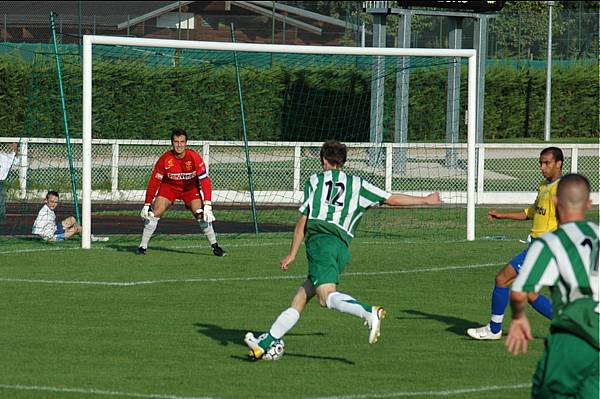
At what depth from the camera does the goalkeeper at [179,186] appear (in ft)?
53.9

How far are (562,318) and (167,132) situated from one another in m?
25.1

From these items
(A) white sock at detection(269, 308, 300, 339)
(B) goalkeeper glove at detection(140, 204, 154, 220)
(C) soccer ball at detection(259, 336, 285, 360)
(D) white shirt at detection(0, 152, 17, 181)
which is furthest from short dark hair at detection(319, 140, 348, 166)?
(D) white shirt at detection(0, 152, 17, 181)

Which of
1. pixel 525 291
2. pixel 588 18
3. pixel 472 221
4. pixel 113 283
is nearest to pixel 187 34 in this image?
pixel 588 18

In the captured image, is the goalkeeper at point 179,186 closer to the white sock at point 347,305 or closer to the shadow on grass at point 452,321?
the shadow on grass at point 452,321

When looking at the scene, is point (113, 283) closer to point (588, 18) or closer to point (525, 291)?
point (525, 291)

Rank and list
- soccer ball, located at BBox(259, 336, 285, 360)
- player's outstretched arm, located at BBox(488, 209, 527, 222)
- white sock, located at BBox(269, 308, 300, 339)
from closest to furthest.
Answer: white sock, located at BBox(269, 308, 300, 339)
soccer ball, located at BBox(259, 336, 285, 360)
player's outstretched arm, located at BBox(488, 209, 527, 222)

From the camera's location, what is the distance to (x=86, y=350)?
398 inches

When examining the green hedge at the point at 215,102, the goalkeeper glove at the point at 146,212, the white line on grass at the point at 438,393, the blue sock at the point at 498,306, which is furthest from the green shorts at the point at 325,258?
the green hedge at the point at 215,102

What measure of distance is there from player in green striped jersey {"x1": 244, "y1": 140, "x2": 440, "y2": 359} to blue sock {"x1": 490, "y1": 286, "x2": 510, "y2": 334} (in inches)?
50.8

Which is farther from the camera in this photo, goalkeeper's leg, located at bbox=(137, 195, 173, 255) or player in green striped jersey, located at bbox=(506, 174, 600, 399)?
goalkeeper's leg, located at bbox=(137, 195, 173, 255)

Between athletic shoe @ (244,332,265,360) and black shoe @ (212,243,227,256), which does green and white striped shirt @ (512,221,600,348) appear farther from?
black shoe @ (212,243,227,256)

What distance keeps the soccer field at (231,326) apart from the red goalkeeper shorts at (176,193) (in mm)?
831

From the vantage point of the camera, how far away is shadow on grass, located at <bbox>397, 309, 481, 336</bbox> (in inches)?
445

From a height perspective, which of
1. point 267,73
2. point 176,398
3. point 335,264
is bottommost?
point 176,398
